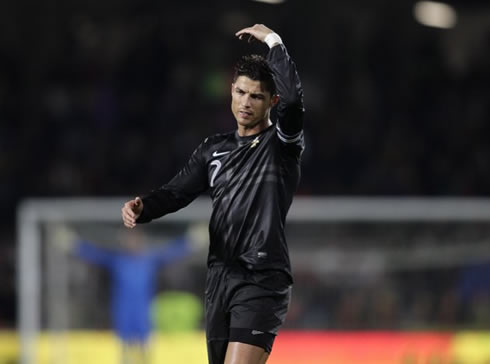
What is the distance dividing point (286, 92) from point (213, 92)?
10.9 metres

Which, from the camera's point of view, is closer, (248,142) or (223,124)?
(248,142)

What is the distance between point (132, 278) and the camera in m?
11.1

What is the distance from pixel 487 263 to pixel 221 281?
263 inches

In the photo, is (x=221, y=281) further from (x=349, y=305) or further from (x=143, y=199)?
(x=349, y=305)

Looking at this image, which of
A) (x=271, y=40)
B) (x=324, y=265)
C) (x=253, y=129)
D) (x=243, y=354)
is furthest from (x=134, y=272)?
(x=271, y=40)

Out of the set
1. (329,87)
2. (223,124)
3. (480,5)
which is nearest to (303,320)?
(223,124)

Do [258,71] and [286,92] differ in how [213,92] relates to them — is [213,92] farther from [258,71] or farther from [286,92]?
[286,92]

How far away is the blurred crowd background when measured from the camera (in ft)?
47.9

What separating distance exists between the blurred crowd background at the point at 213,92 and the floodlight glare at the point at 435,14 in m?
0.11

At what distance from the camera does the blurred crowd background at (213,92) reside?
1459cm

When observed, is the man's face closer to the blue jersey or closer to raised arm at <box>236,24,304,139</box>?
raised arm at <box>236,24,304,139</box>

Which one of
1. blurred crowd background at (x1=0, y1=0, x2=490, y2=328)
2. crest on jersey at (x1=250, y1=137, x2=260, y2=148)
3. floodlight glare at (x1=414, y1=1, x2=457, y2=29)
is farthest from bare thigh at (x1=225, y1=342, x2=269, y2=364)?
floodlight glare at (x1=414, y1=1, x2=457, y2=29)

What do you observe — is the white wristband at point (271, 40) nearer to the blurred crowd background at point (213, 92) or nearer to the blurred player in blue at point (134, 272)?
the blurred player in blue at point (134, 272)

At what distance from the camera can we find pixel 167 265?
37.1ft
